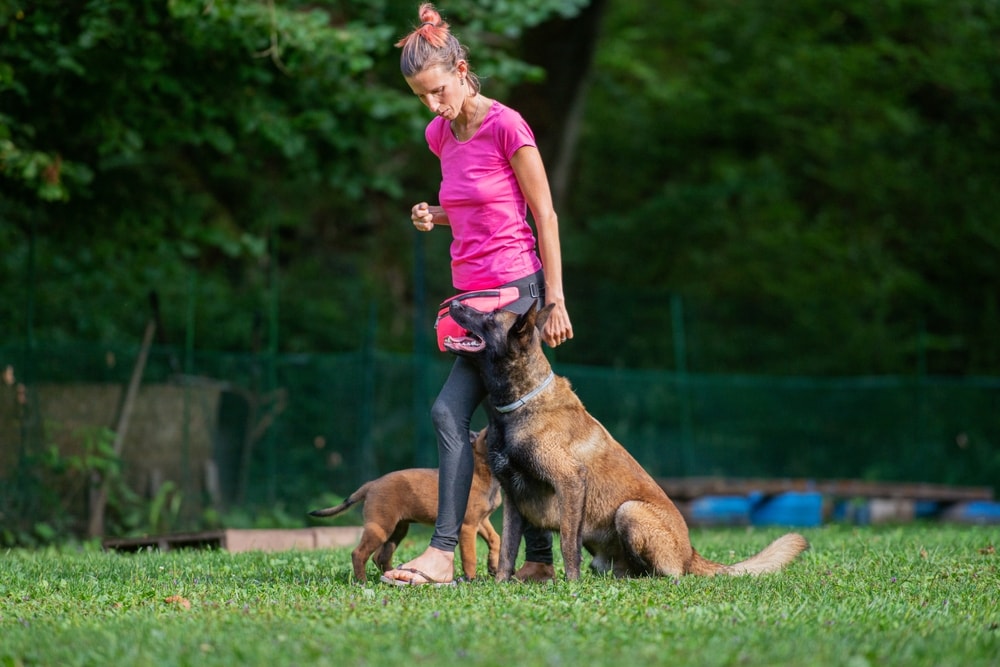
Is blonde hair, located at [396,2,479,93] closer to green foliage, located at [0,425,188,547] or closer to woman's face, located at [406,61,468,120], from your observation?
woman's face, located at [406,61,468,120]

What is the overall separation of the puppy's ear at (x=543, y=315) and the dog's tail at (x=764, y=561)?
1367mm

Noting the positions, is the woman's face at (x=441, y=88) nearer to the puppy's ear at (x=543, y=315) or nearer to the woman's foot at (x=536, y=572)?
the puppy's ear at (x=543, y=315)

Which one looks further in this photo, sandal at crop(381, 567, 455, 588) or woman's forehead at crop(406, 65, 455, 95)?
sandal at crop(381, 567, 455, 588)

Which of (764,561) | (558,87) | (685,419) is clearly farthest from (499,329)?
(558,87)

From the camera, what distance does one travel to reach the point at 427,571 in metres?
5.12

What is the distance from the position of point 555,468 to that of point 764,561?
1.37 m

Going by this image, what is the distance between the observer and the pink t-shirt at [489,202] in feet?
16.7

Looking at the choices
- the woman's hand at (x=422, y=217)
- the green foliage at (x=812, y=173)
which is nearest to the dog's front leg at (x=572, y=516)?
the woman's hand at (x=422, y=217)

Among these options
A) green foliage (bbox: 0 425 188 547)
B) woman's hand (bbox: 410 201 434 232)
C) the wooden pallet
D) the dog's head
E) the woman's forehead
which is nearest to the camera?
the woman's forehead

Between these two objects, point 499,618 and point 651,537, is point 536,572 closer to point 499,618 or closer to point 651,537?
point 651,537

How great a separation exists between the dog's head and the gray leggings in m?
0.22

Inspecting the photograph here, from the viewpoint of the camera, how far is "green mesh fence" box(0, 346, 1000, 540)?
9367 mm

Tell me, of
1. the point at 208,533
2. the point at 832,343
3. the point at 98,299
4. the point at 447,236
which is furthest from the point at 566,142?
the point at 208,533

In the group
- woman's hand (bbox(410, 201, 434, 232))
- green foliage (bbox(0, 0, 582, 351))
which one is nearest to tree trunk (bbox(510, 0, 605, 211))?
Answer: green foliage (bbox(0, 0, 582, 351))
